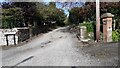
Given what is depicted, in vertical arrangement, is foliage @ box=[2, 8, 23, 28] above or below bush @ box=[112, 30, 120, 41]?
above

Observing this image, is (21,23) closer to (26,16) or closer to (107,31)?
(26,16)

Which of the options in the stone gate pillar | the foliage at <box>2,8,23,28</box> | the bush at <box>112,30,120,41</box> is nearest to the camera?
the stone gate pillar

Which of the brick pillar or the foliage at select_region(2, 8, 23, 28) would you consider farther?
the foliage at select_region(2, 8, 23, 28)

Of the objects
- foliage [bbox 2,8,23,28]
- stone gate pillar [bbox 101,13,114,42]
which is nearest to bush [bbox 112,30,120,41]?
stone gate pillar [bbox 101,13,114,42]

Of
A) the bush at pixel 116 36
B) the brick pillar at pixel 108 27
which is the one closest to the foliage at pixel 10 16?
the brick pillar at pixel 108 27

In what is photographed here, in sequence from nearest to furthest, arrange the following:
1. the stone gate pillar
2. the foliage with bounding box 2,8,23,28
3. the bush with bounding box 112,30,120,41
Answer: the stone gate pillar < the bush with bounding box 112,30,120,41 < the foliage with bounding box 2,8,23,28

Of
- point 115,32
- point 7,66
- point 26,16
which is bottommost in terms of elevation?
point 7,66

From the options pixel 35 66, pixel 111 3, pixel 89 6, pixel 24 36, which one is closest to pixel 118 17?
pixel 111 3

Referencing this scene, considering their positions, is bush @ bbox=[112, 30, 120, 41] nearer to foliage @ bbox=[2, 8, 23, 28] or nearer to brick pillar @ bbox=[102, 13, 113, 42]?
brick pillar @ bbox=[102, 13, 113, 42]

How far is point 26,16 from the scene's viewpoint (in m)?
30.5

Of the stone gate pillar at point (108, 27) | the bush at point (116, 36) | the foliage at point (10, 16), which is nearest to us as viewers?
the stone gate pillar at point (108, 27)

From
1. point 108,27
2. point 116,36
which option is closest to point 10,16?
point 108,27

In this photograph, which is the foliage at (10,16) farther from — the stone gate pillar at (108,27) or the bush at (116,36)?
the bush at (116,36)

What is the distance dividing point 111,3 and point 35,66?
1585 centimetres
